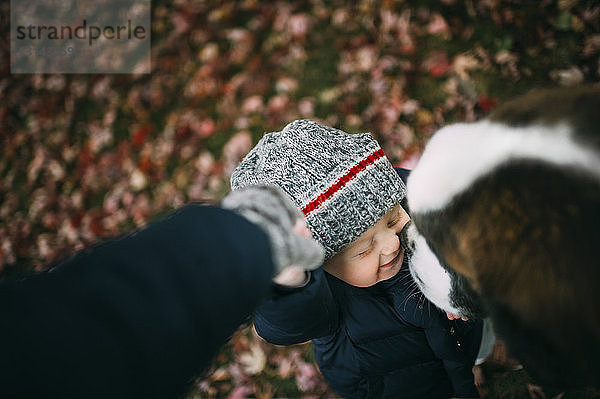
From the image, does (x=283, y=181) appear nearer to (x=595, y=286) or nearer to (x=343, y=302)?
(x=343, y=302)

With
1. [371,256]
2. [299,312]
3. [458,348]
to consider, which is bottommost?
[458,348]

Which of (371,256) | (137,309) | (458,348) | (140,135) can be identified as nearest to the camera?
(137,309)

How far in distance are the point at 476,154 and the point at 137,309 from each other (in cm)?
78

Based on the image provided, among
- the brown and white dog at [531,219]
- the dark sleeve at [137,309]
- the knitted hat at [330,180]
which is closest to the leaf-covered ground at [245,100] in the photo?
the knitted hat at [330,180]

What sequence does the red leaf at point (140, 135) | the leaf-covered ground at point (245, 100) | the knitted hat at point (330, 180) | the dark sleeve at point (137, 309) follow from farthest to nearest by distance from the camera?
the red leaf at point (140, 135), the leaf-covered ground at point (245, 100), the knitted hat at point (330, 180), the dark sleeve at point (137, 309)

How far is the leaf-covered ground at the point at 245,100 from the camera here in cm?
269

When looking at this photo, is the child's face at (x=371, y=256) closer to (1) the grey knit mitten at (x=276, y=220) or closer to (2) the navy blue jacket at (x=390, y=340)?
(2) the navy blue jacket at (x=390, y=340)

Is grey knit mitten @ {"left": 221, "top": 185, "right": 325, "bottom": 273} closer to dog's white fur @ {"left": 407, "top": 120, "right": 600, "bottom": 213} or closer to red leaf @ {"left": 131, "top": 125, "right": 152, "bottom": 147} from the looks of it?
dog's white fur @ {"left": 407, "top": 120, "right": 600, "bottom": 213}

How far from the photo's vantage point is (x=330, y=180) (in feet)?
4.43

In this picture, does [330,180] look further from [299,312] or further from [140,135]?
[140,135]

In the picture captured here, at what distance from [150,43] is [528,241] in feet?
13.3

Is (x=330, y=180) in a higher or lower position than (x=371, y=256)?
higher

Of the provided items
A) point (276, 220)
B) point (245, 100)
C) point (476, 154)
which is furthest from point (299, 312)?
point (245, 100)

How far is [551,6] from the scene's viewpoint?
2789 mm
